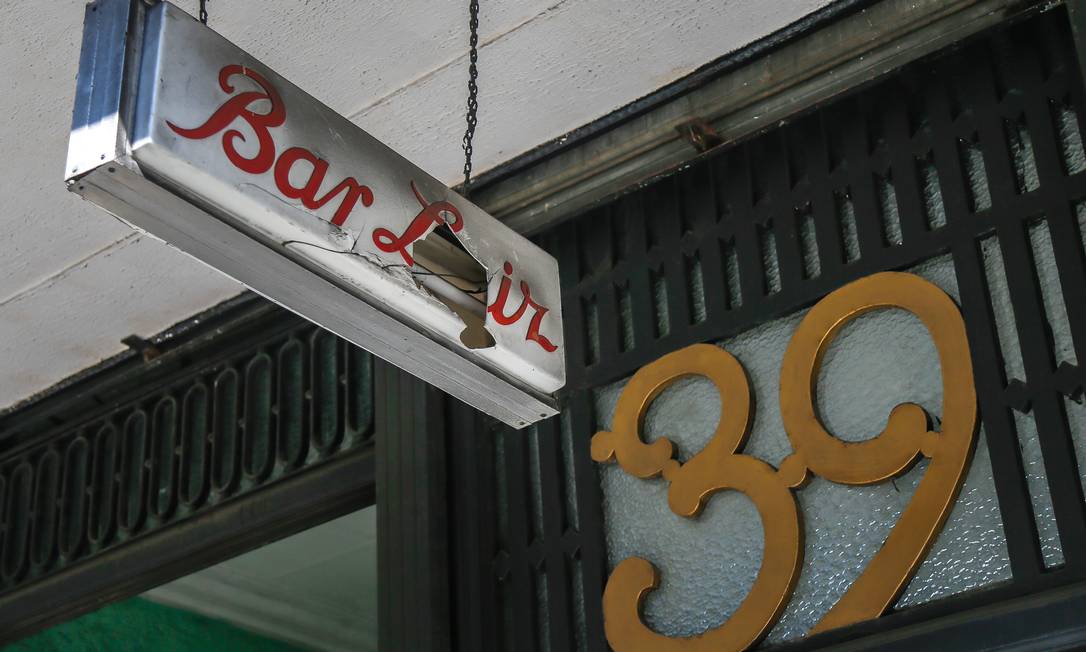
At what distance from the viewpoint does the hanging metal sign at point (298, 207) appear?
153cm

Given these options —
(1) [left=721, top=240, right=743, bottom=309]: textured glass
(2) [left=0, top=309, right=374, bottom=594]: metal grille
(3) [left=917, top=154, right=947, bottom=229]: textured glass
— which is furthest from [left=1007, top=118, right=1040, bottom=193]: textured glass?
(2) [left=0, top=309, right=374, bottom=594]: metal grille

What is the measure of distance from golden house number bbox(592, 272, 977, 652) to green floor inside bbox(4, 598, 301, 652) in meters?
2.50

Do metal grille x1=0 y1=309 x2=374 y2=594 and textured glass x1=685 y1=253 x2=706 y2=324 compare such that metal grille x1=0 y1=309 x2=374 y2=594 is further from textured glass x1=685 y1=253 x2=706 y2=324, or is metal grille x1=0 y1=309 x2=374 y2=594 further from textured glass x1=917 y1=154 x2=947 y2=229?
textured glass x1=917 y1=154 x2=947 y2=229

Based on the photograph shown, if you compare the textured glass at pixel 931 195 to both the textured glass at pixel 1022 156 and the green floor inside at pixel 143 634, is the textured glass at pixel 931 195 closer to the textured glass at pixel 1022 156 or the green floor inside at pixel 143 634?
the textured glass at pixel 1022 156

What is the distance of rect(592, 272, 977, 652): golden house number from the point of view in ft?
7.55

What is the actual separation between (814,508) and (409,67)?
1184 millimetres

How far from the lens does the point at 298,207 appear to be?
1.63 metres

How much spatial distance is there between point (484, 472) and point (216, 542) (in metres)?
0.79

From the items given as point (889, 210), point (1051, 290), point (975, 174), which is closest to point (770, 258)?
point (889, 210)

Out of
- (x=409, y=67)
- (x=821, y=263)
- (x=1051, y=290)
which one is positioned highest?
(x=409, y=67)

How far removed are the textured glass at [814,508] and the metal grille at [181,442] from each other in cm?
81

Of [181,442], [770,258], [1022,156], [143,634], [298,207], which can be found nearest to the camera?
[298,207]

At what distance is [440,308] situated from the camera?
5.92ft

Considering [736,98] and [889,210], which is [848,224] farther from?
[736,98]
